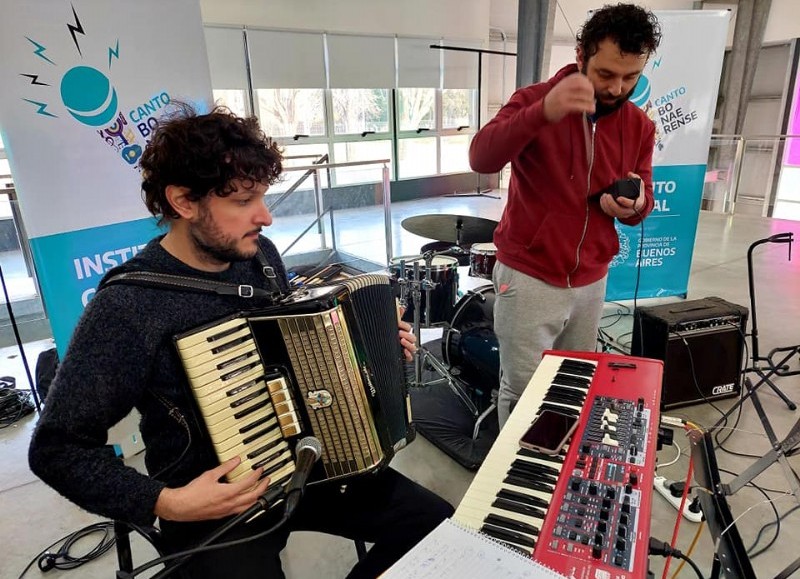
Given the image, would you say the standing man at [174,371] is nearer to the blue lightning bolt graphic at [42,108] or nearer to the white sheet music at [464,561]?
the white sheet music at [464,561]

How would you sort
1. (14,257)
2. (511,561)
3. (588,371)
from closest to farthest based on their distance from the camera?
1. (511,561)
2. (588,371)
3. (14,257)

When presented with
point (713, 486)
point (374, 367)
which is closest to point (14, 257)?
point (374, 367)

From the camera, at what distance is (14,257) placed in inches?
163

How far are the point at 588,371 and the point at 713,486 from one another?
0.39 metres

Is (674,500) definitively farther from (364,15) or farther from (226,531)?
(364,15)

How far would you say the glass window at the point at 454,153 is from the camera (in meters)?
9.51

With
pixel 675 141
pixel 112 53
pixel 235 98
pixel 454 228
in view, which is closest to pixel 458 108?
pixel 235 98

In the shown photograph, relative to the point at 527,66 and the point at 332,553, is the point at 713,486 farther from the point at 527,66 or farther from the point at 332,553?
Result: the point at 527,66

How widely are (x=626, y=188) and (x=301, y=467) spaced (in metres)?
1.22

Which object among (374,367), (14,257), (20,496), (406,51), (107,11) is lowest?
(20,496)

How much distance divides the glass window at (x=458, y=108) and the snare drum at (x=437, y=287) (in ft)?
23.2

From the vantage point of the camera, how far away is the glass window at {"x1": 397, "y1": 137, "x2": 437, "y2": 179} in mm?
9008

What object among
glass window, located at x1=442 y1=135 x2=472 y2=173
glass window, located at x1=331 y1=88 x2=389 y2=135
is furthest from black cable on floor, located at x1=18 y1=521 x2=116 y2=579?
glass window, located at x1=442 y1=135 x2=472 y2=173

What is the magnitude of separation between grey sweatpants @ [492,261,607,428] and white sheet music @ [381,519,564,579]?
0.89 metres
